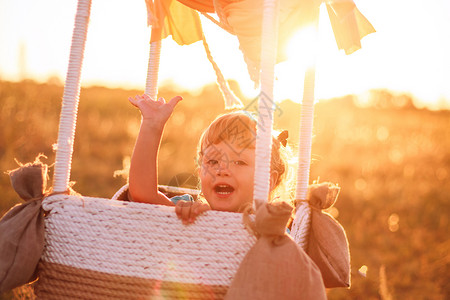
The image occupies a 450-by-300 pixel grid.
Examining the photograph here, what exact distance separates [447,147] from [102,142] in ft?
16.5

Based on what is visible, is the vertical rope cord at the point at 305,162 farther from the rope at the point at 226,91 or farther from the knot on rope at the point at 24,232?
the knot on rope at the point at 24,232

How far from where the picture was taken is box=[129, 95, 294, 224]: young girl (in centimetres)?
151

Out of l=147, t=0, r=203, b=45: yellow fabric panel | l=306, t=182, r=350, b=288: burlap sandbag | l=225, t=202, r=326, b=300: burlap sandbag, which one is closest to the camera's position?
l=225, t=202, r=326, b=300: burlap sandbag

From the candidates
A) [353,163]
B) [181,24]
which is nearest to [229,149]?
[181,24]

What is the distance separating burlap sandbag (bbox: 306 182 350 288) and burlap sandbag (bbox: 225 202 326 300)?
0.29 metres

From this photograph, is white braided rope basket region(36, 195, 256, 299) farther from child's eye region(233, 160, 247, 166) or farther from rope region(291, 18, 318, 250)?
child's eye region(233, 160, 247, 166)

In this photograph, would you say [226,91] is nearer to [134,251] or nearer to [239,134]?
[239,134]

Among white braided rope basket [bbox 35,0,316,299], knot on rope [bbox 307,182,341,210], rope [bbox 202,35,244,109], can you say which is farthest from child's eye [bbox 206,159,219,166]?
white braided rope basket [bbox 35,0,316,299]

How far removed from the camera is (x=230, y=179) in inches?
69.6

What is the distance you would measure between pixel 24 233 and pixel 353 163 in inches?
210

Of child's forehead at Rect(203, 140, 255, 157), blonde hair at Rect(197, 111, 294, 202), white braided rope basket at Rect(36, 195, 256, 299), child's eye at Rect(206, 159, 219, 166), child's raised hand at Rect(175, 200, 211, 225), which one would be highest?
blonde hair at Rect(197, 111, 294, 202)

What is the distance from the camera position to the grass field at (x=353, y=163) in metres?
3.56

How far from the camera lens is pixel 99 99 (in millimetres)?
7617

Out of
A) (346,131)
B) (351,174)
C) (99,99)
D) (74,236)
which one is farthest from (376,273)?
(99,99)
